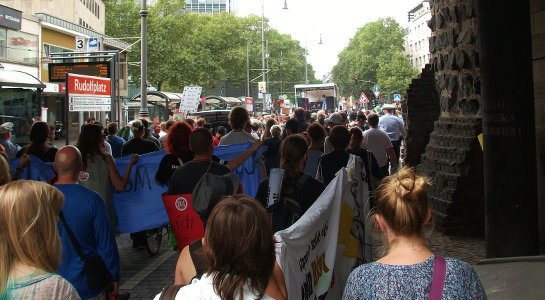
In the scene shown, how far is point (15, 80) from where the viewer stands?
16.9 metres

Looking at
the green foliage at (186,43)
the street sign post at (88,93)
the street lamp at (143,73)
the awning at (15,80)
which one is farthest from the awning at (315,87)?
the street sign post at (88,93)

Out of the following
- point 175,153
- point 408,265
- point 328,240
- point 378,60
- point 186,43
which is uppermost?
point 378,60

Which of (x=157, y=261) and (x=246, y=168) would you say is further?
(x=157, y=261)

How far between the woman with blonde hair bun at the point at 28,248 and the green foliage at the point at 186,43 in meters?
53.0

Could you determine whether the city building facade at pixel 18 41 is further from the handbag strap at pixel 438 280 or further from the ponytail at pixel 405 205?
the handbag strap at pixel 438 280

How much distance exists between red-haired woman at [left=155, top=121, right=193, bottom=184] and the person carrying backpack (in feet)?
5.21

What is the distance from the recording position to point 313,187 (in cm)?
448

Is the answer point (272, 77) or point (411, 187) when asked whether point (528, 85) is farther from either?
point (272, 77)

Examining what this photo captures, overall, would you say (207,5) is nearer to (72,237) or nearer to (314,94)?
(314,94)

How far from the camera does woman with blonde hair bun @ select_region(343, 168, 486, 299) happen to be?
7.34 ft

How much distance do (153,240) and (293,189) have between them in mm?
4506

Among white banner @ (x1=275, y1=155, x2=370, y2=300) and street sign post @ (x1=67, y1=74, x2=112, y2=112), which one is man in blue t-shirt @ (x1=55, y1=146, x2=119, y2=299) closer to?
white banner @ (x1=275, y1=155, x2=370, y2=300)

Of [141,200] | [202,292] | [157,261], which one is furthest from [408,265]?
[157,261]

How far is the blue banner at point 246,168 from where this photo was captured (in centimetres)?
776
